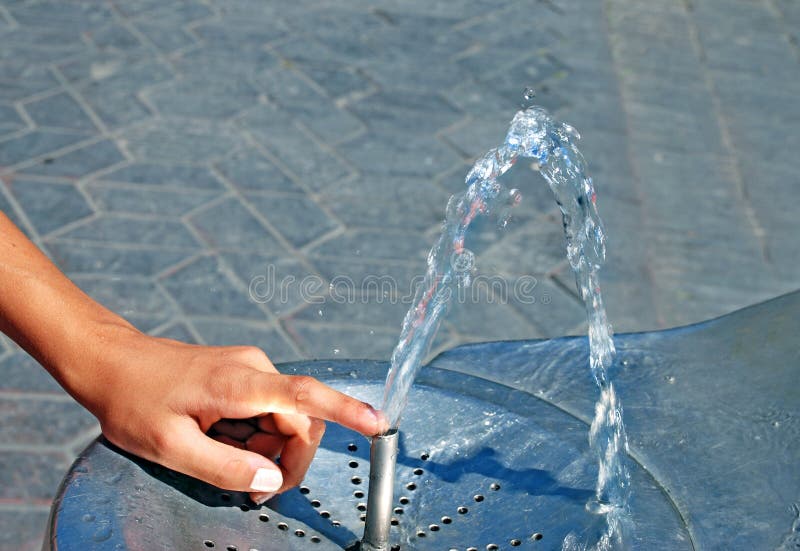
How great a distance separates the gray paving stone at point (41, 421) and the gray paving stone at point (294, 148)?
1274 millimetres

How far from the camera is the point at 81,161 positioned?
11.6ft

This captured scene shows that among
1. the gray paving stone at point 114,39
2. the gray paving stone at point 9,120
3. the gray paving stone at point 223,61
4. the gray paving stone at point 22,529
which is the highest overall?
the gray paving stone at point 9,120

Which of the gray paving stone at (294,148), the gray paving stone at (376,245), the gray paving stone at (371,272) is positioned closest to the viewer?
the gray paving stone at (371,272)

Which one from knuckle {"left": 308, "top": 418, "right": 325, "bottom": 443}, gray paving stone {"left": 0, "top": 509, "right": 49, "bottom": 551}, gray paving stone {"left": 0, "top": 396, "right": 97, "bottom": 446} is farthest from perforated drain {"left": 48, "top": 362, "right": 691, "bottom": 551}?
gray paving stone {"left": 0, "top": 396, "right": 97, "bottom": 446}

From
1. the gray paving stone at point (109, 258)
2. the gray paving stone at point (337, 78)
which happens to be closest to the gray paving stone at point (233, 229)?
the gray paving stone at point (109, 258)

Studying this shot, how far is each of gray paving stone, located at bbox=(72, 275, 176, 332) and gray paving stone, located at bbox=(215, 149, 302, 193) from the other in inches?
24.6

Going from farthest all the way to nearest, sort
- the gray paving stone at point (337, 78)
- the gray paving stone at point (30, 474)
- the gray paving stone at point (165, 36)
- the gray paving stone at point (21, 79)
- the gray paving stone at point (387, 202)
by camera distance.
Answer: the gray paving stone at point (165, 36), the gray paving stone at point (337, 78), the gray paving stone at point (21, 79), the gray paving stone at point (387, 202), the gray paving stone at point (30, 474)

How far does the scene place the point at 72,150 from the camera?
11.8 ft

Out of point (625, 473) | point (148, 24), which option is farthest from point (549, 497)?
point (148, 24)

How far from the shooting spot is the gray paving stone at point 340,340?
2.91 m

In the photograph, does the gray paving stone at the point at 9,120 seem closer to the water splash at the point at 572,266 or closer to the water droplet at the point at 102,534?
the water splash at the point at 572,266

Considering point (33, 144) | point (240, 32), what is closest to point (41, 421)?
point (33, 144)

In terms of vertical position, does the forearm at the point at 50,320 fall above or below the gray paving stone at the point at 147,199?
above

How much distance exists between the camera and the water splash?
1224 millimetres
